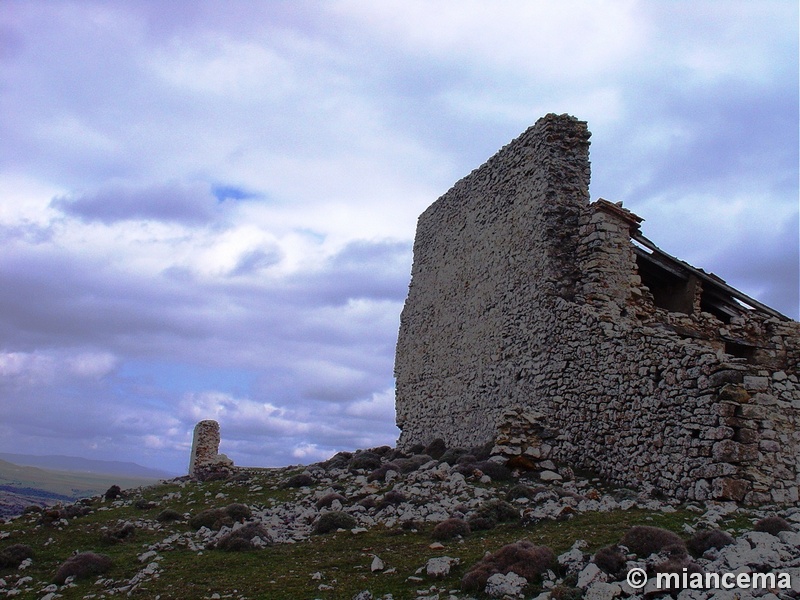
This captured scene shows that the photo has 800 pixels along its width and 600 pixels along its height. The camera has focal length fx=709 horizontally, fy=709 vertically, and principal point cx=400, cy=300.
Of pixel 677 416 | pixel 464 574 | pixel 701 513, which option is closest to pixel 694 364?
pixel 677 416

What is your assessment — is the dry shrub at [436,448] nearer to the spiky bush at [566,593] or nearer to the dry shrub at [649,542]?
the dry shrub at [649,542]

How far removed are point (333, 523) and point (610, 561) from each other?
19.5ft

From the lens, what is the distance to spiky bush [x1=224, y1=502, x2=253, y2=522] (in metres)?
14.3

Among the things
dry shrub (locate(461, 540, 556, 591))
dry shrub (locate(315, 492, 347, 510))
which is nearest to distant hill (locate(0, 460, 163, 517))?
dry shrub (locate(315, 492, 347, 510))

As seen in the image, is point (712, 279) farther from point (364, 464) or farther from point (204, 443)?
point (204, 443)

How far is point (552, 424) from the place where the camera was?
54.7 feet

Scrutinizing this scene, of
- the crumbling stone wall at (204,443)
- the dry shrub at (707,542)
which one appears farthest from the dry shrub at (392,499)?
the crumbling stone wall at (204,443)

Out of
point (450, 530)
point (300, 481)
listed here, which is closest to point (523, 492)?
point (450, 530)

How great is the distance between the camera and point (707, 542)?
8.64 m

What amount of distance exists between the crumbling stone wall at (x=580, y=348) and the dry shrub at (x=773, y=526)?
7.61 feet

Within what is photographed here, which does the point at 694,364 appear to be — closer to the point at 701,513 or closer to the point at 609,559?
the point at 701,513

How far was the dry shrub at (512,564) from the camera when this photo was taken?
8406mm

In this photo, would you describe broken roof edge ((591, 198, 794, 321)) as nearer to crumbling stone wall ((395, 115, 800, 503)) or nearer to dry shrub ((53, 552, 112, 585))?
crumbling stone wall ((395, 115, 800, 503))

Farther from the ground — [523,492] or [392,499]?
[523,492]
